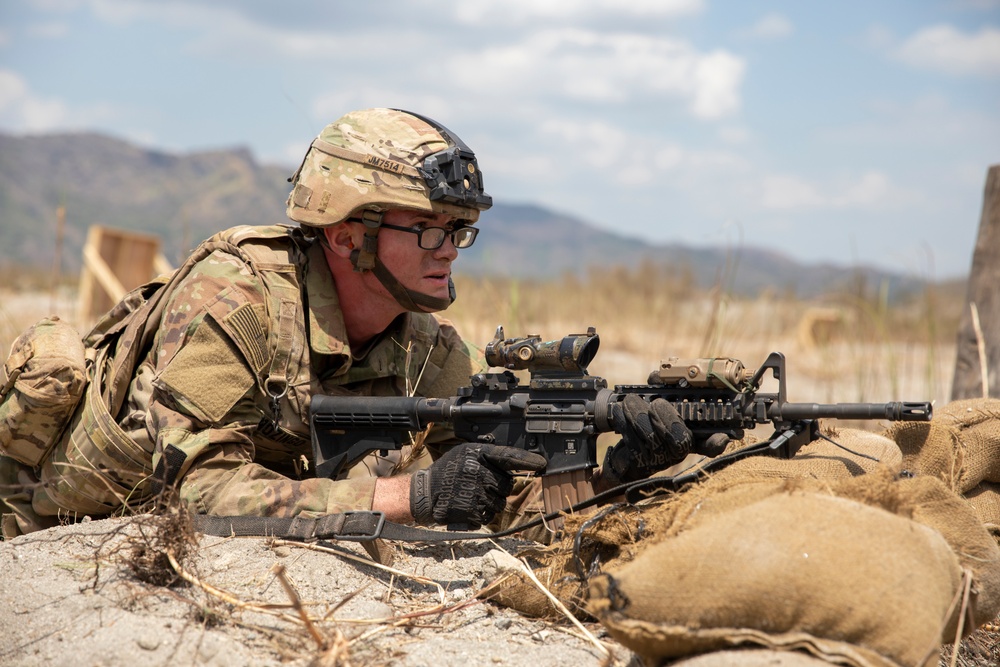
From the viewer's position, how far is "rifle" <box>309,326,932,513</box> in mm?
2957

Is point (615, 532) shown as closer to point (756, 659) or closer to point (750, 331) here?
point (756, 659)

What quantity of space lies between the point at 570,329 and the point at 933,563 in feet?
29.0

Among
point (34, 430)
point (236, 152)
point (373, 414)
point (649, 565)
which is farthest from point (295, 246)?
point (236, 152)

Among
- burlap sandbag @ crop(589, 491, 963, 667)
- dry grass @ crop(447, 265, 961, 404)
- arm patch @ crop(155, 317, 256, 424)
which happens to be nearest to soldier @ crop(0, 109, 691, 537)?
arm patch @ crop(155, 317, 256, 424)

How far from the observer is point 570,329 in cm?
1108

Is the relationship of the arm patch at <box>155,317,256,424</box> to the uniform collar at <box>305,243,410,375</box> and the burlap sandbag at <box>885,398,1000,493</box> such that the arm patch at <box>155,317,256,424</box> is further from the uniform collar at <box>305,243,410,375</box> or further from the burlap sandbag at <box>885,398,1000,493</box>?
the burlap sandbag at <box>885,398,1000,493</box>


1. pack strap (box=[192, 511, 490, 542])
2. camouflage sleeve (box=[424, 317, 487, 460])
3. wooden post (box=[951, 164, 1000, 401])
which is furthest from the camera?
wooden post (box=[951, 164, 1000, 401])

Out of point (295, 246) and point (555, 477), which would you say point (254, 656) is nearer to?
point (555, 477)

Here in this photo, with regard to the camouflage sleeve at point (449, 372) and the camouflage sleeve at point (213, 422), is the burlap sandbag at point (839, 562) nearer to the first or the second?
the camouflage sleeve at point (213, 422)

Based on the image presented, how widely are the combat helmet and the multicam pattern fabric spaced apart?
0.24 m

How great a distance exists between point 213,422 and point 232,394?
125mm

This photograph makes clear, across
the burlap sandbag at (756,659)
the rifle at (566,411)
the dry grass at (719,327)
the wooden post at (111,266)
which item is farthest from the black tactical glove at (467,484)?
the wooden post at (111,266)

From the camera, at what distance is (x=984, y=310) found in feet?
18.1

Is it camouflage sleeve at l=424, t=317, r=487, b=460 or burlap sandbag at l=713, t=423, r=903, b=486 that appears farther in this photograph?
camouflage sleeve at l=424, t=317, r=487, b=460
